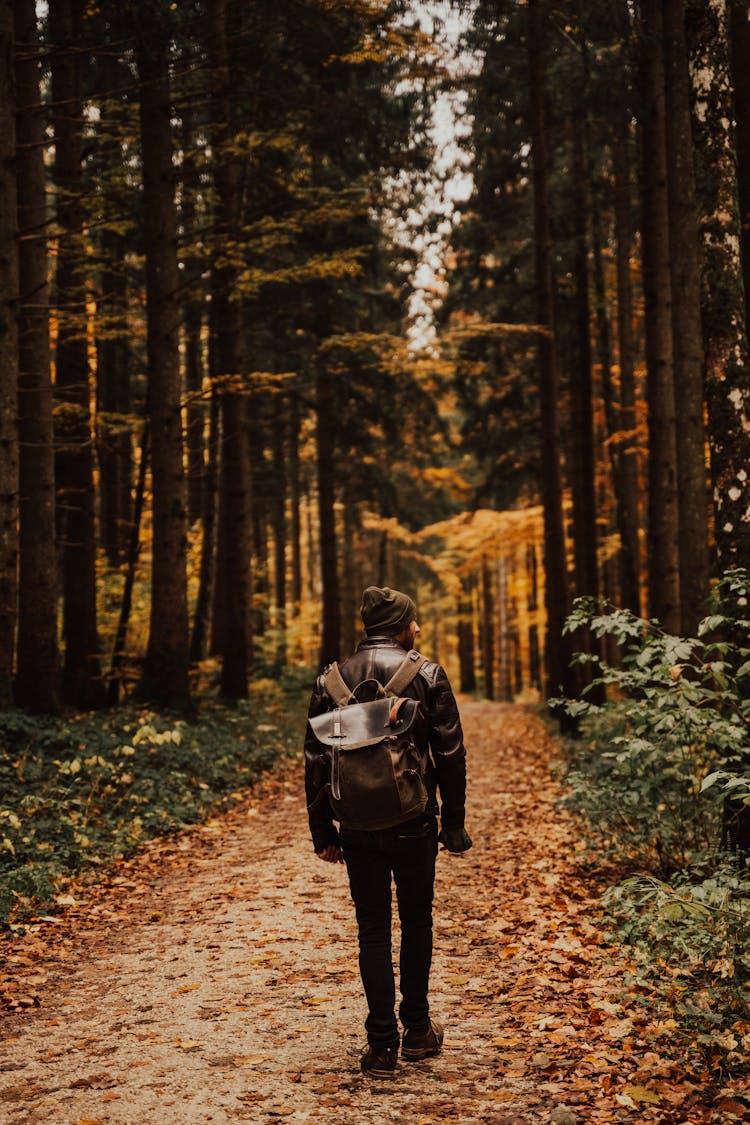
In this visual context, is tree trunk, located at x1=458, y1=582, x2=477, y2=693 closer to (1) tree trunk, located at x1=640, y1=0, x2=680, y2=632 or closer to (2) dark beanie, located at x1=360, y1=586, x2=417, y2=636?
(1) tree trunk, located at x1=640, y1=0, x2=680, y2=632

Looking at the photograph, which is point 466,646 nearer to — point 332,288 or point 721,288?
point 332,288

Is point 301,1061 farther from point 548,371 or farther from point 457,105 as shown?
point 457,105

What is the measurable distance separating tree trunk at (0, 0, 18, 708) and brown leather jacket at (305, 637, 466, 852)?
245 inches

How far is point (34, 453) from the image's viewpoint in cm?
1170

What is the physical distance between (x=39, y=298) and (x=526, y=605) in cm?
2742

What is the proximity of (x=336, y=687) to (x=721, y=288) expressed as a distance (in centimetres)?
448

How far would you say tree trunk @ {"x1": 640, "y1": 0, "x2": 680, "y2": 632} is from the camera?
37.0 ft

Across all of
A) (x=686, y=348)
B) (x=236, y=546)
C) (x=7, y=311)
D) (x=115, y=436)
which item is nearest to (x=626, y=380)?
(x=236, y=546)

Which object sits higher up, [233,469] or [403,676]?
[233,469]

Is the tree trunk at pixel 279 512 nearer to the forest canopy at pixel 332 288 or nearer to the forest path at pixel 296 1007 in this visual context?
the forest canopy at pixel 332 288

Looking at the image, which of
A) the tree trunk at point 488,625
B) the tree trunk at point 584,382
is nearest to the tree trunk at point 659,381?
the tree trunk at point 584,382

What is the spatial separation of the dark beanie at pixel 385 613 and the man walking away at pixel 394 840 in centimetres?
2

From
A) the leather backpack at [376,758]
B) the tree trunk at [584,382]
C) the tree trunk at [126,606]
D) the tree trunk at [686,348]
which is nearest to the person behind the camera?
the leather backpack at [376,758]

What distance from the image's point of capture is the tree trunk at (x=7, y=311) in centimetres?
945
